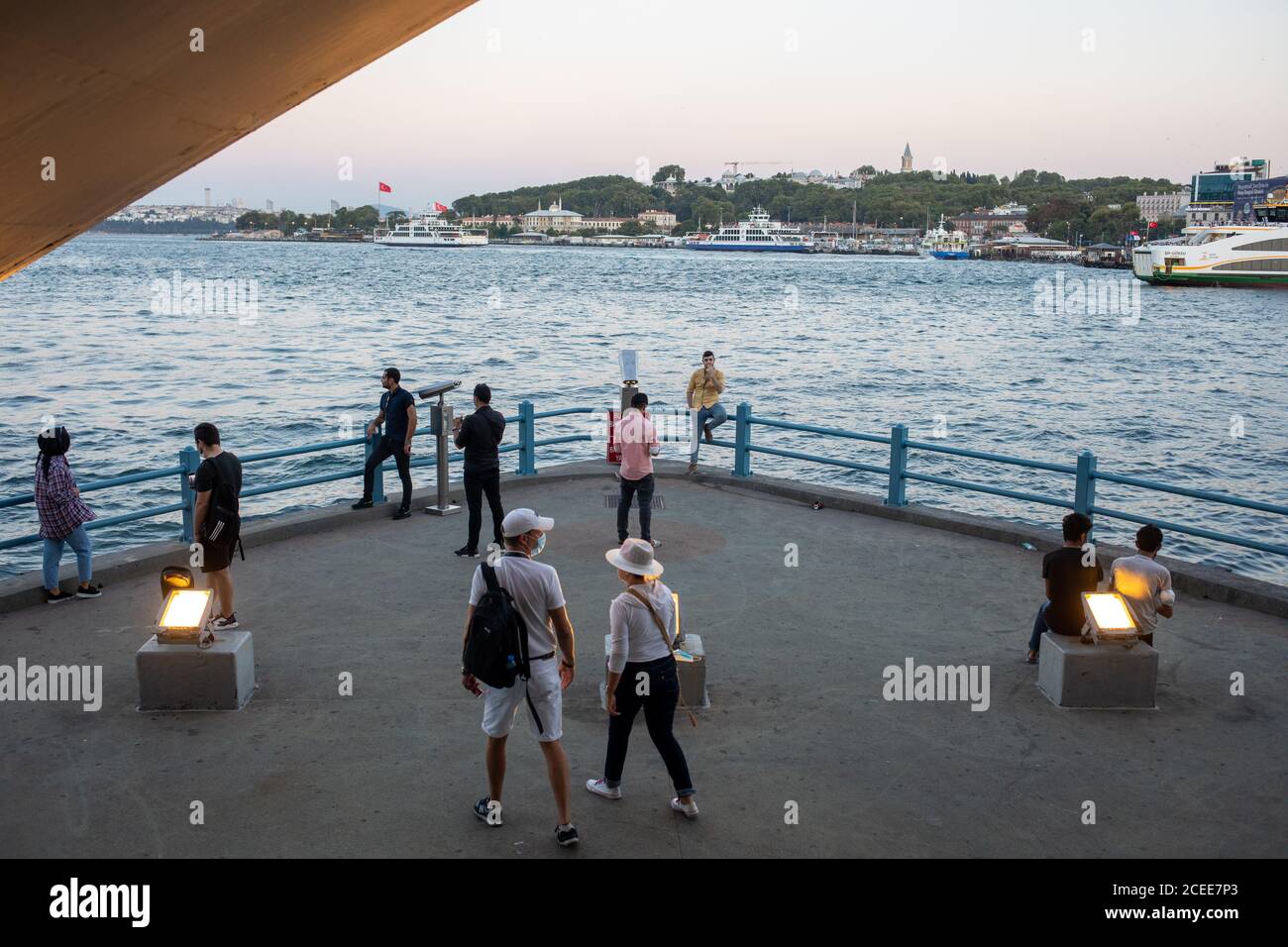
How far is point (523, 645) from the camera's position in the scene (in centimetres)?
621

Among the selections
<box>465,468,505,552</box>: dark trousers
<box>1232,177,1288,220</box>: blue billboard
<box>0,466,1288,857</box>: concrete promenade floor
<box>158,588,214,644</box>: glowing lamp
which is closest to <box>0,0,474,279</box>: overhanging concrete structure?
<box>158,588,214,644</box>: glowing lamp

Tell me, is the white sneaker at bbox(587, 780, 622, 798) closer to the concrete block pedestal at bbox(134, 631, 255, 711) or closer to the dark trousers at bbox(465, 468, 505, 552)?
the concrete block pedestal at bbox(134, 631, 255, 711)

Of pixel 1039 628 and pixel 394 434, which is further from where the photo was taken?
pixel 394 434

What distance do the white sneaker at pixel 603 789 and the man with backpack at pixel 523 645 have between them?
1.87ft

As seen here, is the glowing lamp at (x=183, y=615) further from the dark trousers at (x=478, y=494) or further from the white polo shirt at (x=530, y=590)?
the dark trousers at (x=478, y=494)

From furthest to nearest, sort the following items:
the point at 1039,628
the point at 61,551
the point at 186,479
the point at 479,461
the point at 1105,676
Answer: the point at 479,461 < the point at 186,479 < the point at 61,551 < the point at 1039,628 < the point at 1105,676

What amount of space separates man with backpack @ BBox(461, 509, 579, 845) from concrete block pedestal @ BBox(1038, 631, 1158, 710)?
402cm

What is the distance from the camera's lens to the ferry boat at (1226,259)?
10831 centimetres

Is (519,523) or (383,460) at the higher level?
(519,523)

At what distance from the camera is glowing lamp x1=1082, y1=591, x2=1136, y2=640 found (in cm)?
827

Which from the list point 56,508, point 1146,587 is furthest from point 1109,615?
point 56,508

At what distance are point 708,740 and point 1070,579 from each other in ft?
9.82

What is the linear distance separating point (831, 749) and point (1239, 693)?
3435 mm

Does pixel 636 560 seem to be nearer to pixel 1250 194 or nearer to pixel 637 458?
pixel 637 458
